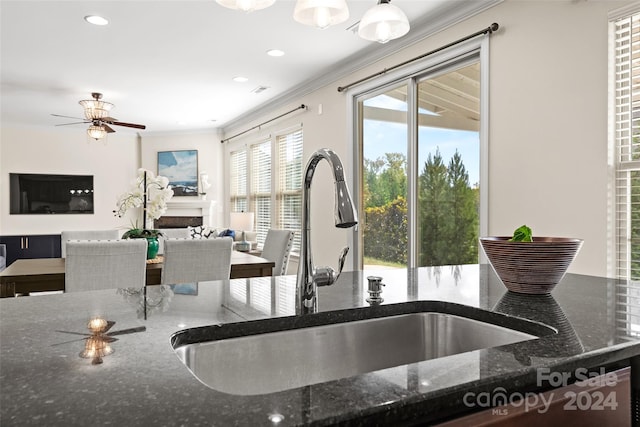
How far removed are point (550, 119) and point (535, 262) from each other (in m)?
1.97

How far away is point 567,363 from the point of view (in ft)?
2.34

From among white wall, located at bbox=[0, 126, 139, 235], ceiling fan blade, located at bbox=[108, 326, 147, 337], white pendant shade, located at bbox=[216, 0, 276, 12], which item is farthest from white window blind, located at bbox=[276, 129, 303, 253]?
ceiling fan blade, located at bbox=[108, 326, 147, 337]

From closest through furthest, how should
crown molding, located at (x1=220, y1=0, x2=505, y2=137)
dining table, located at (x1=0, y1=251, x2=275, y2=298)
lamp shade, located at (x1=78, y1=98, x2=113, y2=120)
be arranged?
dining table, located at (x1=0, y1=251, x2=275, y2=298)
crown molding, located at (x1=220, y1=0, x2=505, y2=137)
lamp shade, located at (x1=78, y1=98, x2=113, y2=120)

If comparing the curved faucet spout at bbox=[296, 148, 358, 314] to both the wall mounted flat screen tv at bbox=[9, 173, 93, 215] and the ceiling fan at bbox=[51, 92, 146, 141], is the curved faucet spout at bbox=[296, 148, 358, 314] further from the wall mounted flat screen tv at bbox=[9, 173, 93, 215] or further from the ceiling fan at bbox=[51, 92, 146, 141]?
the wall mounted flat screen tv at bbox=[9, 173, 93, 215]

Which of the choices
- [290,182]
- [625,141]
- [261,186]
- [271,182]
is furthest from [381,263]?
[261,186]

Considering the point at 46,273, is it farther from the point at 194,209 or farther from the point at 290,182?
the point at 194,209

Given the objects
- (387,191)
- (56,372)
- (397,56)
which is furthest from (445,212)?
(56,372)

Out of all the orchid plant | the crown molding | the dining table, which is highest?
the crown molding

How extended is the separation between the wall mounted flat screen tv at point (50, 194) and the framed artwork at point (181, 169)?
1.30m

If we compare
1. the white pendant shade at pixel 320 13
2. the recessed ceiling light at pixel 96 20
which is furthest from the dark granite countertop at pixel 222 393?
the recessed ceiling light at pixel 96 20

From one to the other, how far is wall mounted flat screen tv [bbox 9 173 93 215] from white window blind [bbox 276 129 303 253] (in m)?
3.84

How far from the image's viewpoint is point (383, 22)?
1961mm

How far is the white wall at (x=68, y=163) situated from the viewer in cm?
748

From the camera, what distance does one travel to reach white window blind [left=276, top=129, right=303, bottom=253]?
602 cm
